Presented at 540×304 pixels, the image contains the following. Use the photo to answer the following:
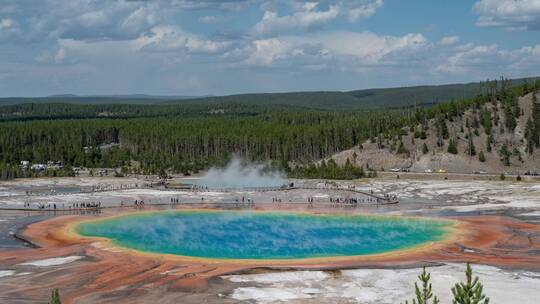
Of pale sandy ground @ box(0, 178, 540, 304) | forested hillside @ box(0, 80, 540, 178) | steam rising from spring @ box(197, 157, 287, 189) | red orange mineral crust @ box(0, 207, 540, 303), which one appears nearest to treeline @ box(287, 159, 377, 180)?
forested hillside @ box(0, 80, 540, 178)

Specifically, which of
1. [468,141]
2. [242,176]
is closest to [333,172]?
[242,176]

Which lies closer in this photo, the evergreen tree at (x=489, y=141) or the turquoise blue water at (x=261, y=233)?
the turquoise blue water at (x=261, y=233)

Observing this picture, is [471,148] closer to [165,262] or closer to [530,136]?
[530,136]

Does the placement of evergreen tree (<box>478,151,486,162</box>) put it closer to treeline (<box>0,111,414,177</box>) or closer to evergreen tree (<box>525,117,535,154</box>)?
evergreen tree (<box>525,117,535,154</box>)

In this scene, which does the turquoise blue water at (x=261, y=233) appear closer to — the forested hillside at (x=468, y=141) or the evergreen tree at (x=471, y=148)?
the forested hillside at (x=468, y=141)

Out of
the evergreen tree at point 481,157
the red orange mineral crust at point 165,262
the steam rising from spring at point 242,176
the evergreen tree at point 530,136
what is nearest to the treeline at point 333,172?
the steam rising from spring at point 242,176
